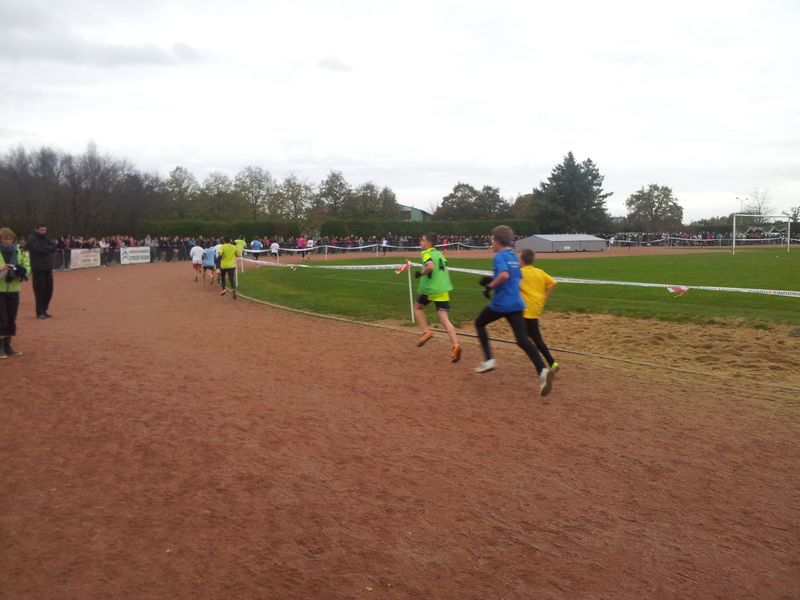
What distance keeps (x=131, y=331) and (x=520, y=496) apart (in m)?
10.1

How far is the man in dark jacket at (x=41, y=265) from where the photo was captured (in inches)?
562

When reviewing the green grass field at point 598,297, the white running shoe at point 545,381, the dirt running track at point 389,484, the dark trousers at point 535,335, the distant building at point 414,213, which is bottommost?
the dirt running track at point 389,484

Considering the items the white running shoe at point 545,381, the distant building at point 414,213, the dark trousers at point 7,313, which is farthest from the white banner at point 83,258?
the distant building at point 414,213

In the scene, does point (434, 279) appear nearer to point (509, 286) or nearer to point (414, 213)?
point (509, 286)

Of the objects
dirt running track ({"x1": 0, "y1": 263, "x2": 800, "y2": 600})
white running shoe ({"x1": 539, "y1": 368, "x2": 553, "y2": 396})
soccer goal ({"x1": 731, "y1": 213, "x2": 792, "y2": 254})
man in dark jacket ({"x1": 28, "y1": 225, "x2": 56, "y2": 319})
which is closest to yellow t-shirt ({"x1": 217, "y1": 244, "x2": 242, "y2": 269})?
man in dark jacket ({"x1": 28, "y1": 225, "x2": 56, "y2": 319})

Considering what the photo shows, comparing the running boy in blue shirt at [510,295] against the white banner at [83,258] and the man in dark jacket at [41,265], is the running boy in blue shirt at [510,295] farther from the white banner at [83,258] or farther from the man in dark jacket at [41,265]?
the white banner at [83,258]

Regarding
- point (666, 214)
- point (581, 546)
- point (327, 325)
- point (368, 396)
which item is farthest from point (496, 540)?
point (666, 214)

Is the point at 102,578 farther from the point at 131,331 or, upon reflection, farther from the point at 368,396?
the point at 131,331

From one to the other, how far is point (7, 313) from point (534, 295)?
7984 mm

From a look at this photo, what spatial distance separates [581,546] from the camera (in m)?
4.20

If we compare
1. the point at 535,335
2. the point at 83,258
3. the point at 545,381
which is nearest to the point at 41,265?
the point at 535,335

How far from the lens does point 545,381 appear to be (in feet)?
25.6

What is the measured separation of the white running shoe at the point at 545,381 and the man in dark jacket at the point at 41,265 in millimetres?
11431

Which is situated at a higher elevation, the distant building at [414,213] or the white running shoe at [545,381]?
the distant building at [414,213]
